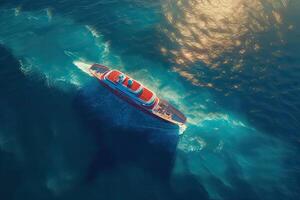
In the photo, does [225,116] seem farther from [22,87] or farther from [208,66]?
[22,87]

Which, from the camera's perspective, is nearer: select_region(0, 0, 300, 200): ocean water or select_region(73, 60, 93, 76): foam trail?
select_region(0, 0, 300, 200): ocean water

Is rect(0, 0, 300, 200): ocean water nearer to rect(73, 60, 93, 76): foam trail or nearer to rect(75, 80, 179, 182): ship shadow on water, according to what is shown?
rect(75, 80, 179, 182): ship shadow on water

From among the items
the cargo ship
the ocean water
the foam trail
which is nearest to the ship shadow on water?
the ocean water

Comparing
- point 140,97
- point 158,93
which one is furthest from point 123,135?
point 158,93

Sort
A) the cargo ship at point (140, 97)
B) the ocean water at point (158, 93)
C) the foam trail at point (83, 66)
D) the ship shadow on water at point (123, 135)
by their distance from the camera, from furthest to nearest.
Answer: the foam trail at point (83, 66) < the cargo ship at point (140, 97) < the ship shadow on water at point (123, 135) < the ocean water at point (158, 93)

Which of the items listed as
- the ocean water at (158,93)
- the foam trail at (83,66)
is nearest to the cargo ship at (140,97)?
the ocean water at (158,93)

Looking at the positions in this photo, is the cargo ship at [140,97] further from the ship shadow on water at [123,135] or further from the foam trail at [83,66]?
the foam trail at [83,66]
